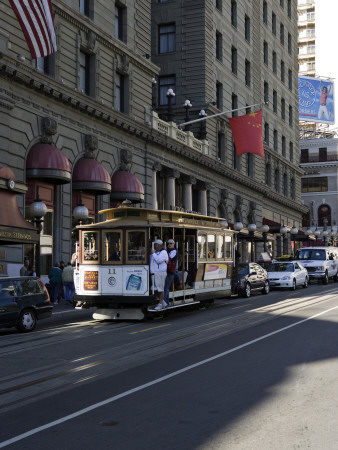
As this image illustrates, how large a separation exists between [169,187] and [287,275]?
10.5m

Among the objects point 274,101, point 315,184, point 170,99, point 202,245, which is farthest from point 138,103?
point 315,184

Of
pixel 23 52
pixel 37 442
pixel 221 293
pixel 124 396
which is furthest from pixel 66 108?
pixel 37 442

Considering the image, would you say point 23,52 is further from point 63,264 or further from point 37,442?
point 37,442

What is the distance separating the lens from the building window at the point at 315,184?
9500cm

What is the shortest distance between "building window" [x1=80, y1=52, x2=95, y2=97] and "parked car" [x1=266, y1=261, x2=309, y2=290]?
1289 cm

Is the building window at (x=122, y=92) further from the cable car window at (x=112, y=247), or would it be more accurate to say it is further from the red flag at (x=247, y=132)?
the cable car window at (x=112, y=247)

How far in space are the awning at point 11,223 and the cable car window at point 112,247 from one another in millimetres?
4539

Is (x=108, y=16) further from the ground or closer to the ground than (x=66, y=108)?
further from the ground

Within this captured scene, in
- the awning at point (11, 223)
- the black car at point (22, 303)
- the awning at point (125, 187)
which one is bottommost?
A: the black car at point (22, 303)

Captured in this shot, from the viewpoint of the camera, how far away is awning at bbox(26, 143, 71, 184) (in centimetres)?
2584

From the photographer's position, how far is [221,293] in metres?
22.1

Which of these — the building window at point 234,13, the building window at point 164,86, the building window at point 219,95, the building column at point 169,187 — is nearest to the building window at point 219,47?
the building window at point 219,95

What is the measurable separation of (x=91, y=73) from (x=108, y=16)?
3.74 meters

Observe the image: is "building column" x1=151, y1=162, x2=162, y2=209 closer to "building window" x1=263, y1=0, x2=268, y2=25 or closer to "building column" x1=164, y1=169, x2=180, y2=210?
"building column" x1=164, y1=169, x2=180, y2=210
